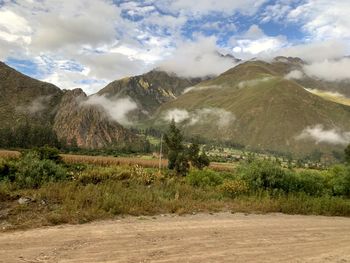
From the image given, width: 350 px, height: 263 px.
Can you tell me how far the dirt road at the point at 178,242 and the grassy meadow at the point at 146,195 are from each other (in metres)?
1.03

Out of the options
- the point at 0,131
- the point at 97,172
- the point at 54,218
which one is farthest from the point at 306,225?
the point at 0,131

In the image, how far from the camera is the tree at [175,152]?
260 feet

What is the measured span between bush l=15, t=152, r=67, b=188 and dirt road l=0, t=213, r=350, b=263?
23.0 feet

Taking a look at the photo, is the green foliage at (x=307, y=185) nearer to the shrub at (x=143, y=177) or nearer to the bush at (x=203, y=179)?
the bush at (x=203, y=179)

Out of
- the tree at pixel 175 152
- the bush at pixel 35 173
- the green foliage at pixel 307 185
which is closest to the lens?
the bush at pixel 35 173

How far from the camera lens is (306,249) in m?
11.2

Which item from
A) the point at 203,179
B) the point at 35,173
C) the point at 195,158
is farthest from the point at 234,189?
the point at 195,158

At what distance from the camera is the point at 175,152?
83.0 m

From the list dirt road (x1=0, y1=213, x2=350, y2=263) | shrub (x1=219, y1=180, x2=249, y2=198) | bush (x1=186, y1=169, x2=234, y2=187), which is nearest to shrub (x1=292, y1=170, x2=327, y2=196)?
shrub (x1=219, y1=180, x2=249, y2=198)

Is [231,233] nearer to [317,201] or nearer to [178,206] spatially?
[178,206]

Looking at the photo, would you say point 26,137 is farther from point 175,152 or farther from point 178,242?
point 178,242

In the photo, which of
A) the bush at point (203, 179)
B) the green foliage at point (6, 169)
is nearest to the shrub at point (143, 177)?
the bush at point (203, 179)

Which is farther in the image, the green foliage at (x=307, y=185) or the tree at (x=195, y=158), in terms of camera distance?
the tree at (x=195, y=158)

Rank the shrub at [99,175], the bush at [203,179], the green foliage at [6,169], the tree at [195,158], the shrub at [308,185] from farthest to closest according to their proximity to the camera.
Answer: the tree at [195,158]
the shrub at [99,175]
the bush at [203,179]
the shrub at [308,185]
the green foliage at [6,169]
